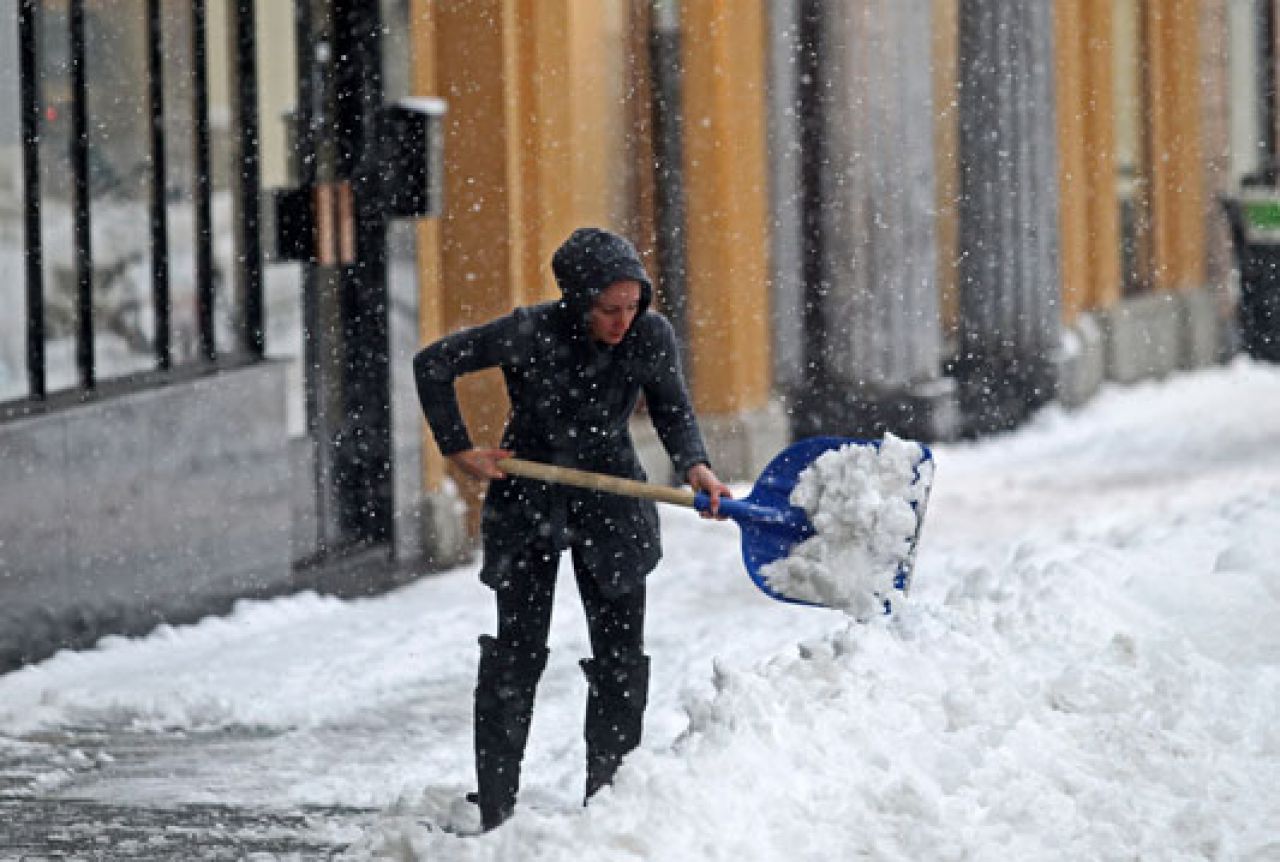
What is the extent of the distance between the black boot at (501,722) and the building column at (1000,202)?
12.6 metres

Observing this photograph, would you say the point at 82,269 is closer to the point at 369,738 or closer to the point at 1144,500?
the point at 369,738

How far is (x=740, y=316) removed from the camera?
604 inches

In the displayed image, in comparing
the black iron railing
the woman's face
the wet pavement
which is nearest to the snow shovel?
the woman's face

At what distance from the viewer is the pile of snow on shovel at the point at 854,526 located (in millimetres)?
6324

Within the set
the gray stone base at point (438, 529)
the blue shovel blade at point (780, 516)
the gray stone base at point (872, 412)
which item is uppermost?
the blue shovel blade at point (780, 516)

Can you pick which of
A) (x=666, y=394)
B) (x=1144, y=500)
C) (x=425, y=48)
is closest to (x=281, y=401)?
(x=425, y=48)

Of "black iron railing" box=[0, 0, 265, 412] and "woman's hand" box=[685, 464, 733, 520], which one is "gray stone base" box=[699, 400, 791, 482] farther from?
"woman's hand" box=[685, 464, 733, 520]

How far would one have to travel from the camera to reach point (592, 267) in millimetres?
5949

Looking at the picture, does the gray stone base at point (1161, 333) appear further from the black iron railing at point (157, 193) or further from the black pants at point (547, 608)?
the black pants at point (547, 608)

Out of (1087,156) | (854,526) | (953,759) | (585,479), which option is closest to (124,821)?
(585,479)

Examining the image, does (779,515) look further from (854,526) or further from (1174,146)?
(1174,146)

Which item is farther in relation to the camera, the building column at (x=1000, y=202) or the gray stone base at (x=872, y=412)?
the building column at (x=1000, y=202)

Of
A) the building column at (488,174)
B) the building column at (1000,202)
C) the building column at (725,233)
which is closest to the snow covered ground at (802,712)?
the building column at (488,174)

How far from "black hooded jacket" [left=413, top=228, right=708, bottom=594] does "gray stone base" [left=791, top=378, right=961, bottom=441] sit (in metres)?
10.3
